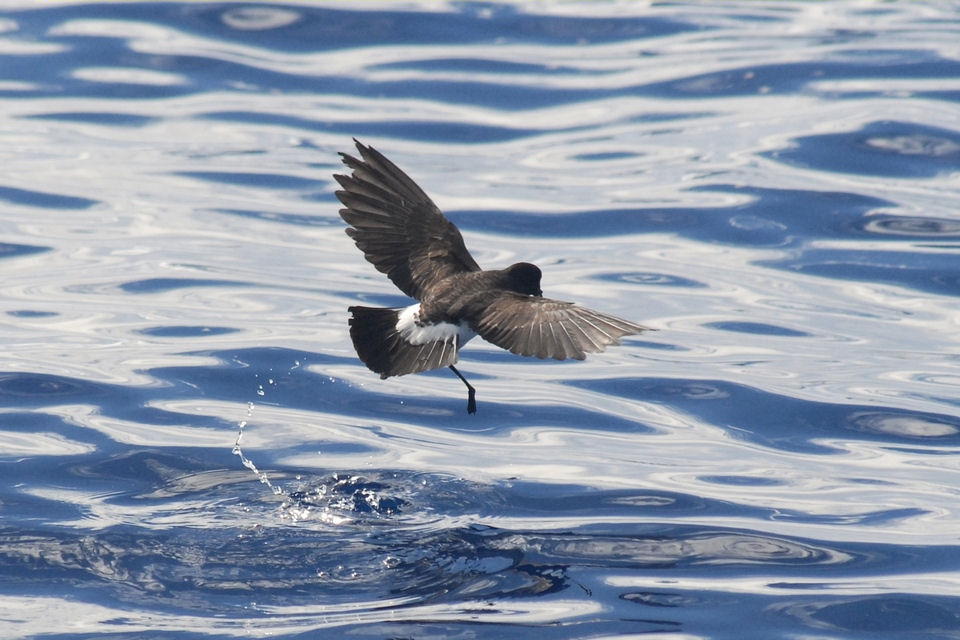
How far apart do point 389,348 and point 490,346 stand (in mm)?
3135

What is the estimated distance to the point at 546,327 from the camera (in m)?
5.40

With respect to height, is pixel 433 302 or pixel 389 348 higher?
pixel 433 302

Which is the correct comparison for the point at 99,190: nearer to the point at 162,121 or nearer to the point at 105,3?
the point at 162,121

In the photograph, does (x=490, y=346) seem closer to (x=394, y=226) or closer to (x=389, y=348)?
(x=394, y=226)

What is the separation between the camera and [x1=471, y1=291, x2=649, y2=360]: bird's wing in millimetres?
5168

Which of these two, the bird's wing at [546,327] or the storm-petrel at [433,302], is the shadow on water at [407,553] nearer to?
the storm-petrel at [433,302]

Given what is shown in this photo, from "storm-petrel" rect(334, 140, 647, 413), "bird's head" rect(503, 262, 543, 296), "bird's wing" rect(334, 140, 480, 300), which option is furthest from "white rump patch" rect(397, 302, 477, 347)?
"bird's wing" rect(334, 140, 480, 300)

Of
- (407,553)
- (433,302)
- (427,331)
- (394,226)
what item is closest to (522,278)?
(433,302)

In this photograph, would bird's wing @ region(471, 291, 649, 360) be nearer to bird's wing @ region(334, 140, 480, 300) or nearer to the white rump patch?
the white rump patch

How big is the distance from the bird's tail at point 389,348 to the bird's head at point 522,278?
0.42 metres

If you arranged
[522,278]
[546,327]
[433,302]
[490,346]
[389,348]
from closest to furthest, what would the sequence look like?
1. [546,327]
2. [389,348]
3. [433,302]
4. [522,278]
5. [490,346]

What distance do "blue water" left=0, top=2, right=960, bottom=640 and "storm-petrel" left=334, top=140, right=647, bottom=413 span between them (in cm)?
72

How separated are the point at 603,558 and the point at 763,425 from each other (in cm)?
208

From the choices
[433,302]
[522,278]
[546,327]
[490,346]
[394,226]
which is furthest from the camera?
[490,346]
